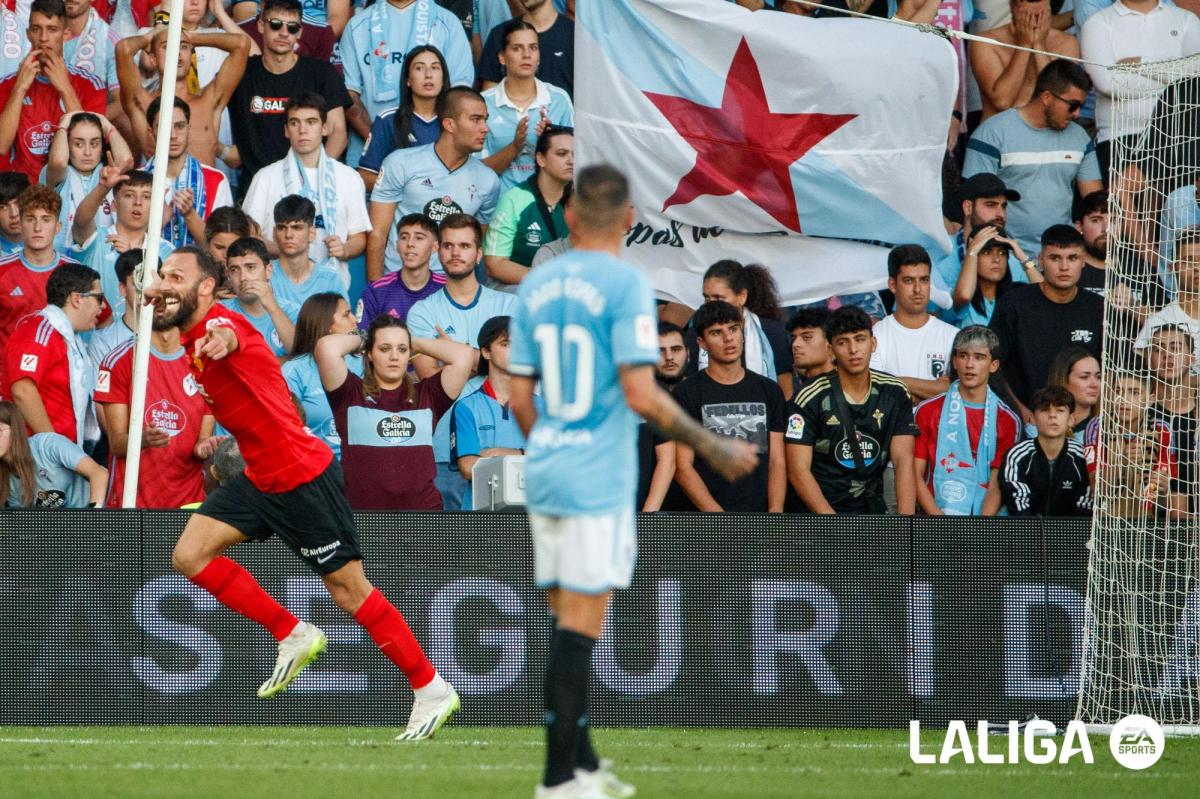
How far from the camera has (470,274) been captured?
11.5 metres

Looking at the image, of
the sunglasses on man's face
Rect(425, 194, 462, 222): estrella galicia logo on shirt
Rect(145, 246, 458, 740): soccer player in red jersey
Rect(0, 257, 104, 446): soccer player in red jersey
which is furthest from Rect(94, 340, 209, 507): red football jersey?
the sunglasses on man's face

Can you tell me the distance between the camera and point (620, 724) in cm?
942

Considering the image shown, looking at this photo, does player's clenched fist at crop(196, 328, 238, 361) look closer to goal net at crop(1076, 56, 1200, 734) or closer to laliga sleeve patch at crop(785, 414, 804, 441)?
laliga sleeve patch at crop(785, 414, 804, 441)

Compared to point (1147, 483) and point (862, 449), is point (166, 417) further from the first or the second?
point (1147, 483)

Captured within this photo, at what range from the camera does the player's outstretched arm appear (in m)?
5.21

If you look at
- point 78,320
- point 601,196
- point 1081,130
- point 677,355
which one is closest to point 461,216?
point 677,355

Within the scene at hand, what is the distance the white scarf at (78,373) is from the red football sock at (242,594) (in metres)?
3.36

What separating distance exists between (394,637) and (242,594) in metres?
0.80

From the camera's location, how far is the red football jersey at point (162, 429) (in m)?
10.5

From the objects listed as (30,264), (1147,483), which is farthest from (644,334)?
(30,264)

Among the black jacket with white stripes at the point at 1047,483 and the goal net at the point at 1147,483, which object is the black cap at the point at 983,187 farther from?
the black jacket with white stripes at the point at 1047,483

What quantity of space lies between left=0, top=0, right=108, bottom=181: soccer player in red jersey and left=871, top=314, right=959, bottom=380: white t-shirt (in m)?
6.42

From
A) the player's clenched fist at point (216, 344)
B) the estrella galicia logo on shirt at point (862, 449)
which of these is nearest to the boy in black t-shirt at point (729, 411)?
the estrella galicia logo on shirt at point (862, 449)

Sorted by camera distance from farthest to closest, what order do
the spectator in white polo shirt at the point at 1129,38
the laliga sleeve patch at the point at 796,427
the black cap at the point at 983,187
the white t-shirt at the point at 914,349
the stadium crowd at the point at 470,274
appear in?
the spectator in white polo shirt at the point at 1129,38
the black cap at the point at 983,187
the white t-shirt at the point at 914,349
the stadium crowd at the point at 470,274
the laliga sleeve patch at the point at 796,427
